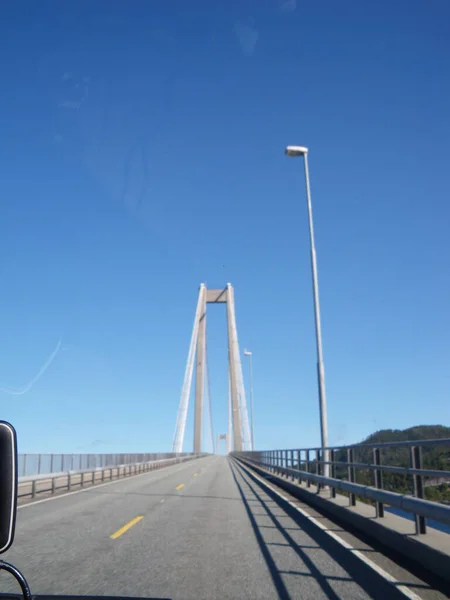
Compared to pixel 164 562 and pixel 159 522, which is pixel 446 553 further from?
pixel 159 522

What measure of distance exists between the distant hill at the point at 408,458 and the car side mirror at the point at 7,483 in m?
5.36

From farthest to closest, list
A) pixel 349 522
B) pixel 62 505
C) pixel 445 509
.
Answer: pixel 62 505 → pixel 349 522 → pixel 445 509

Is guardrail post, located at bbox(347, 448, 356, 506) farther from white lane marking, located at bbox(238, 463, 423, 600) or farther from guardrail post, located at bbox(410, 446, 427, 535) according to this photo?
guardrail post, located at bbox(410, 446, 427, 535)

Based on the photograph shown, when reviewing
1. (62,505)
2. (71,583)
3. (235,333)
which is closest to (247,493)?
(62,505)

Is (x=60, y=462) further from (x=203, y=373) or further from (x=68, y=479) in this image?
(x=203, y=373)

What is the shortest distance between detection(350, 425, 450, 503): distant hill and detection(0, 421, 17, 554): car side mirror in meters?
5.36

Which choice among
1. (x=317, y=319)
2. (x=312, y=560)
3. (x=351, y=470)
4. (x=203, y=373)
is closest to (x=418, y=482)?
(x=312, y=560)

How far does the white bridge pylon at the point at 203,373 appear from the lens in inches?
2677

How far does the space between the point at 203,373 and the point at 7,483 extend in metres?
74.4

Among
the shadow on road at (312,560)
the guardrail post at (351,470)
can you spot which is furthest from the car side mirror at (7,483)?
the guardrail post at (351,470)

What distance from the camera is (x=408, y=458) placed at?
7.93 m

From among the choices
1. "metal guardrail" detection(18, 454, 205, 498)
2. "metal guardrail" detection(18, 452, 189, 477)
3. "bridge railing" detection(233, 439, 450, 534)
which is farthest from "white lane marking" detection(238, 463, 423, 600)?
"metal guardrail" detection(18, 452, 189, 477)

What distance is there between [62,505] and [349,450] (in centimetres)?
875

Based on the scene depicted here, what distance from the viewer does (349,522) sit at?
11.1 metres
